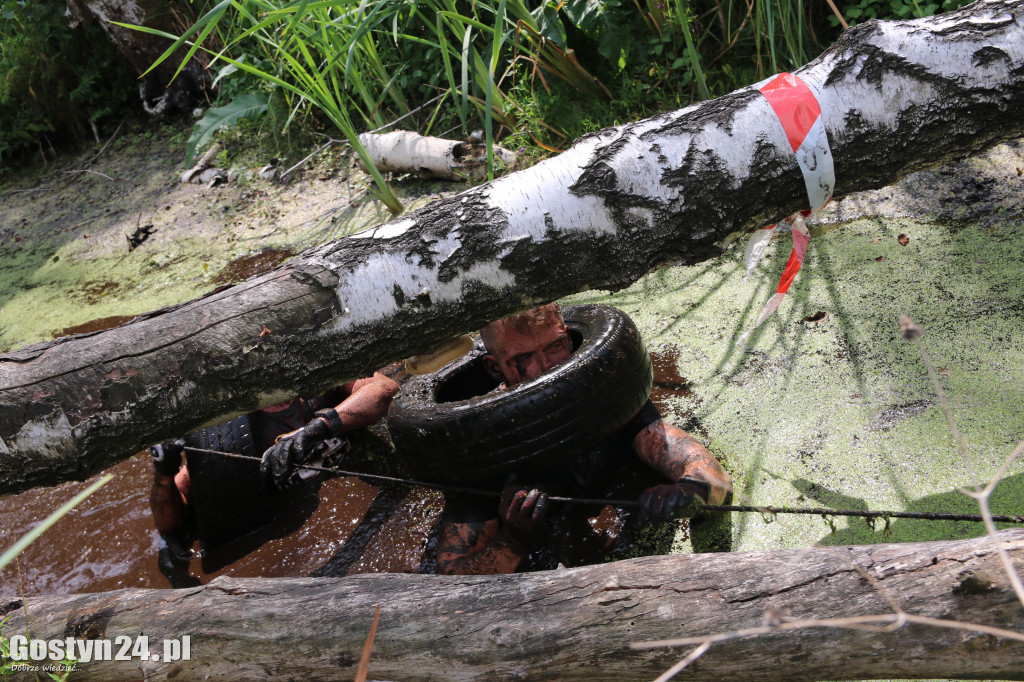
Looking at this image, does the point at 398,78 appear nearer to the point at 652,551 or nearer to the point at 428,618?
the point at 652,551

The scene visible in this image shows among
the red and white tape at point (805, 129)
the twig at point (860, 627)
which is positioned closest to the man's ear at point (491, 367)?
the red and white tape at point (805, 129)

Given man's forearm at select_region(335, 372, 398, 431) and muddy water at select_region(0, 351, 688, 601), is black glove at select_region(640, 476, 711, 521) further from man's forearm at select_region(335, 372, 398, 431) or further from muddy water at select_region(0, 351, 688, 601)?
man's forearm at select_region(335, 372, 398, 431)

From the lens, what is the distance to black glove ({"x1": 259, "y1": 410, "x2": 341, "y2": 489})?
2.71 meters

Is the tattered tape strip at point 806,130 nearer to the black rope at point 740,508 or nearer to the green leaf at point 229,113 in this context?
the black rope at point 740,508

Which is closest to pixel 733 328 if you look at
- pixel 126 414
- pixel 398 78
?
pixel 126 414

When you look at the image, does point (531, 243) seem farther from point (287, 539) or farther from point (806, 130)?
point (287, 539)

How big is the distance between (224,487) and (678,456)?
1517mm

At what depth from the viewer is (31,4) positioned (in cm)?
652

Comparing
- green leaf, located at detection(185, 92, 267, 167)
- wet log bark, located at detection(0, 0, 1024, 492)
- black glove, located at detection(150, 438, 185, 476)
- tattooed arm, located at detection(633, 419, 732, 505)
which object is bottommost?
tattooed arm, located at detection(633, 419, 732, 505)

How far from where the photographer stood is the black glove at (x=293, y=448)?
8.87 feet

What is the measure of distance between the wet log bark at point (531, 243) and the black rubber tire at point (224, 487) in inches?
31.0

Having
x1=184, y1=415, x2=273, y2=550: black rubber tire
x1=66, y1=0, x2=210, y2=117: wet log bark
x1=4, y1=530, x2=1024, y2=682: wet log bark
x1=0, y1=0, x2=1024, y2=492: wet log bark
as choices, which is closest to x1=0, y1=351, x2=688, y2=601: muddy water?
x1=184, y1=415, x2=273, y2=550: black rubber tire

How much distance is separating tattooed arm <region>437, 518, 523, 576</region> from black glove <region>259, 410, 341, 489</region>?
727 mm

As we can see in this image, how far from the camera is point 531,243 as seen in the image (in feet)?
5.71
